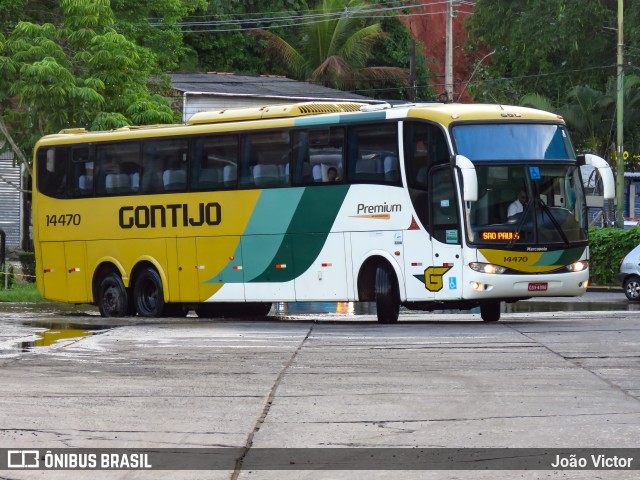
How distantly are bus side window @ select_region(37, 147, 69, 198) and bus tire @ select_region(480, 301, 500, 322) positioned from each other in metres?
8.76

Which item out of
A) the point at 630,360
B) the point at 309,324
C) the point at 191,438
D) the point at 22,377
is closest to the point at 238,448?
the point at 191,438

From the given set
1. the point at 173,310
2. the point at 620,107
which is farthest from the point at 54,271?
the point at 620,107

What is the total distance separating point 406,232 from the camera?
22.3m

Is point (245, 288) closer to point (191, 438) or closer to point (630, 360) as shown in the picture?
point (630, 360)

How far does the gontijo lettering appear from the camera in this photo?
25.2 metres

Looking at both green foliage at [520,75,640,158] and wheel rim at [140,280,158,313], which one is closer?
wheel rim at [140,280,158,313]

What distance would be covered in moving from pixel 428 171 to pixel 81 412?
1187 centimetres

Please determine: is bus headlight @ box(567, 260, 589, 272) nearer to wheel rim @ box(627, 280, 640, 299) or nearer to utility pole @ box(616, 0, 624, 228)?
wheel rim @ box(627, 280, 640, 299)

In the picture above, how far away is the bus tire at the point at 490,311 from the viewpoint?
23.6m

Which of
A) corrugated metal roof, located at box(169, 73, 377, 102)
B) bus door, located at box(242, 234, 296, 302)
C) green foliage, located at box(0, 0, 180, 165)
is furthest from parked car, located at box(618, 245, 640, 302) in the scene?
corrugated metal roof, located at box(169, 73, 377, 102)

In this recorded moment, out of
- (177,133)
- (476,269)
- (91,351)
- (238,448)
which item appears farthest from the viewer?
(177,133)

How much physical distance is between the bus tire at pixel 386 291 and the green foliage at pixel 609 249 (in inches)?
751

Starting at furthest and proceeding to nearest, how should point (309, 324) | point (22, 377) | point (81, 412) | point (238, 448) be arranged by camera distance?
point (309, 324), point (22, 377), point (81, 412), point (238, 448)

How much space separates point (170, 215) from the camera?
84.5ft
